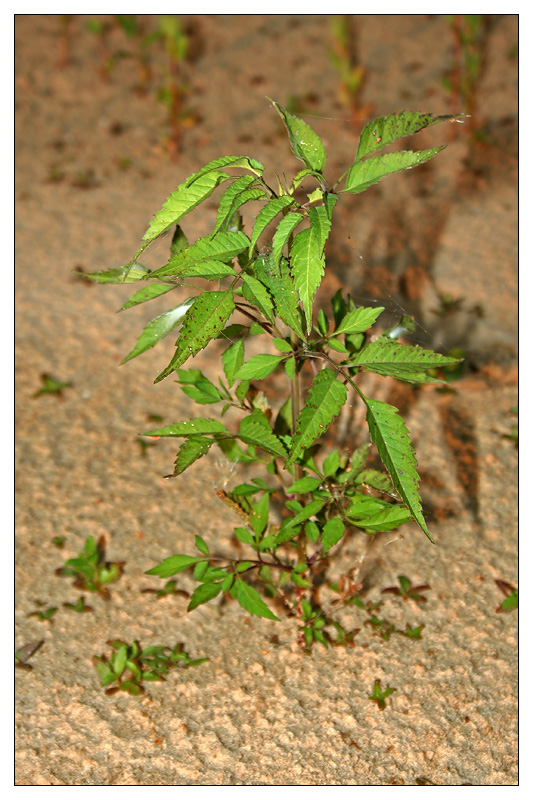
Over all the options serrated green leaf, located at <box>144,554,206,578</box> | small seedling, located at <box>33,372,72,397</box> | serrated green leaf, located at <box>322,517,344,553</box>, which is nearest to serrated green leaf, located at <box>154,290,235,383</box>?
serrated green leaf, located at <box>322,517,344,553</box>

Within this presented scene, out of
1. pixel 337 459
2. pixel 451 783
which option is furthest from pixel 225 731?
pixel 337 459

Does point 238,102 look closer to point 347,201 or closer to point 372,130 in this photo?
point 347,201

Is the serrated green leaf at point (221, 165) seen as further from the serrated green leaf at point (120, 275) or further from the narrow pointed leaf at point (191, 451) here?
the narrow pointed leaf at point (191, 451)

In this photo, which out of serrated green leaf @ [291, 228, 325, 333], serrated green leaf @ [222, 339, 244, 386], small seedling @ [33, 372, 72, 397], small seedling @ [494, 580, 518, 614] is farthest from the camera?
small seedling @ [33, 372, 72, 397]

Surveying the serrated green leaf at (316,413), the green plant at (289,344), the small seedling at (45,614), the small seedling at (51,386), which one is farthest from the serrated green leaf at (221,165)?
the small seedling at (51,386)

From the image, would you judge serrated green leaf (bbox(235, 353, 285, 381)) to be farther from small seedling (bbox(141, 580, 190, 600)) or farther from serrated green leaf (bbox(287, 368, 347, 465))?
small seedling (bbox(141, 580, 190, 600))

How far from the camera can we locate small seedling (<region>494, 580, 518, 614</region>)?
2305mm

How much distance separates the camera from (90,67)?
18.2 ft

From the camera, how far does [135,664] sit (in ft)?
7.19

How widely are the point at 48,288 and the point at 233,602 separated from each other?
2.16m

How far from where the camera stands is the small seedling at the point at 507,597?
7.56 feet

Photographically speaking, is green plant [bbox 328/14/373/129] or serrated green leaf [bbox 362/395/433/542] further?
green plant [bbox 328/14/373/129]

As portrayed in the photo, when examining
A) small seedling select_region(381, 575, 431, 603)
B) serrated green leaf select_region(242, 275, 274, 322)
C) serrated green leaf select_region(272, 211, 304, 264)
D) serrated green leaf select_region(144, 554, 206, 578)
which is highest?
serrated green leaf select_region(272, 211, 304, 264)

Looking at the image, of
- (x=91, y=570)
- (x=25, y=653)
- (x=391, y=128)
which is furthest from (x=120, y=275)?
(x=25, y=653)
